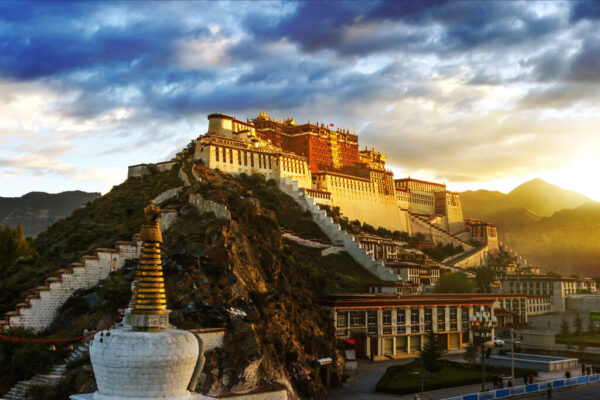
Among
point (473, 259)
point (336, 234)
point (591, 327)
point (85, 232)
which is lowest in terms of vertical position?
point (591, 327)

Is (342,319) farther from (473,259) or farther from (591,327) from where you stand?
(473,259)

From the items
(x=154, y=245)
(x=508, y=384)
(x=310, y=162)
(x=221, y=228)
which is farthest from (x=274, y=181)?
(x=154, y=245)

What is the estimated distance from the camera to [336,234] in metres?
96.9

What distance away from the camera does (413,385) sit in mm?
47812

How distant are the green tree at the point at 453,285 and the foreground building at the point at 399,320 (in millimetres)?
11446

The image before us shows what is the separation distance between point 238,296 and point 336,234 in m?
52.4

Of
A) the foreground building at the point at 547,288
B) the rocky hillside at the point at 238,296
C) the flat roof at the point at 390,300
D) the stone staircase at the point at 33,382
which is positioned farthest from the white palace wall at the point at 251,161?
the stone staircase at the point at 33,382

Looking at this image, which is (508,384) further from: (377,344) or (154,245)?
(154,245)

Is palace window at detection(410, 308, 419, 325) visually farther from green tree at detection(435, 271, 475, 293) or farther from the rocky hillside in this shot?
green tree at detection(435, 271, 475, 293)

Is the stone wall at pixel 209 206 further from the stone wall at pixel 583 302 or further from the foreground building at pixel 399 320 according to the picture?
the stone wall at pixel 583 302

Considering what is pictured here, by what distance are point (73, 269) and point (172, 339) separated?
31.9 metres

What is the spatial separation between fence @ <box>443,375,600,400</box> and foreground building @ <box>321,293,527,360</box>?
1914 cm

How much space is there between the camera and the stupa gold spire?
2012 cm

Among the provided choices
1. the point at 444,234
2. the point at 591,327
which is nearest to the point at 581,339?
the point at 591,327
